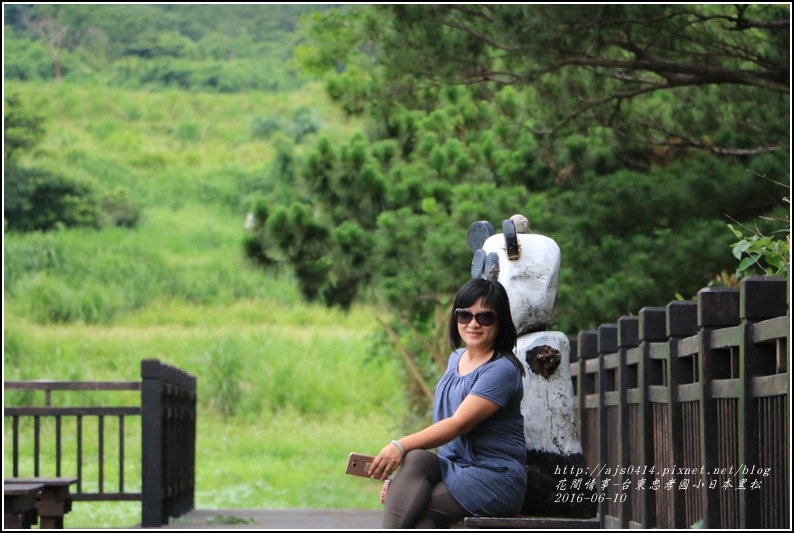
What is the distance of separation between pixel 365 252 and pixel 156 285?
2161 cm

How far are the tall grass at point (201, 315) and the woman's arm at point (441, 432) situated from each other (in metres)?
9.91

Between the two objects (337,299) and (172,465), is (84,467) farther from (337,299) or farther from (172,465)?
(172,465)

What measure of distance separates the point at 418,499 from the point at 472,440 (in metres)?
0.29

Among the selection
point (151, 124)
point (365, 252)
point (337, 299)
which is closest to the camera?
point (365, 252)

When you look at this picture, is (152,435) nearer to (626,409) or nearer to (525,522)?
(626,409)

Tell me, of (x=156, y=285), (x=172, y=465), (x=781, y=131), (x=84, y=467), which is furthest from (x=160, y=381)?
(x=156, y=285)

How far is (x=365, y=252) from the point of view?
14297mm

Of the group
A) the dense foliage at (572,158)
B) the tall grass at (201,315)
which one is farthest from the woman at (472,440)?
the tall grass at (201,315)

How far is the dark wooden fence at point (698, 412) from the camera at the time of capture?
4.62 m

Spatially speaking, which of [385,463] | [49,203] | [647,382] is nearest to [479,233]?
[647,382]

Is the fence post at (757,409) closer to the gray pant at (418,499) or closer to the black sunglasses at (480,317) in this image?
the black sunglasses at (480,317)

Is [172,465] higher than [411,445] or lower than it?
lower

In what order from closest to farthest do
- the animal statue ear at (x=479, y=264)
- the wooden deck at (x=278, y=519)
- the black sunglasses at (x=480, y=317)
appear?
the black sunglasses at (x=480, y=317) < the animal statue ear at (x=479, y=264) < the wooden deck at (x=278, y=519)

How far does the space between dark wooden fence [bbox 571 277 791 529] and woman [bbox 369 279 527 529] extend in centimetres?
82
